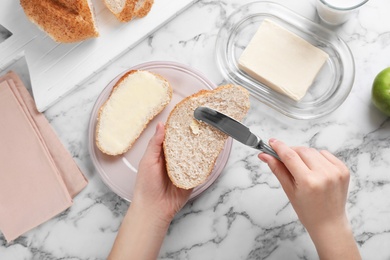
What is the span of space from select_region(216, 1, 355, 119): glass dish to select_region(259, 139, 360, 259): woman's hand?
256 mm

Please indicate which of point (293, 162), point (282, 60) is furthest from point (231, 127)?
point (282, 60)

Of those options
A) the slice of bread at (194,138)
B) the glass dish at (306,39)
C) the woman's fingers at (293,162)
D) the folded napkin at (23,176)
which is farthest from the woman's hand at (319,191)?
the folded napkin at (23,176)

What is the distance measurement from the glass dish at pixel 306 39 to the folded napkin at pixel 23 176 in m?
0.65

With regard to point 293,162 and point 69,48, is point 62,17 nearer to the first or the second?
point 69,48

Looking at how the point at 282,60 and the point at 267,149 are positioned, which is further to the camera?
the point at 282,60

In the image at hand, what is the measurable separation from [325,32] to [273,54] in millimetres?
193

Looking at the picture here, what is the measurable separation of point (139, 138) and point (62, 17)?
44cm

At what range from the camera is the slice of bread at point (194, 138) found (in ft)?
4.46

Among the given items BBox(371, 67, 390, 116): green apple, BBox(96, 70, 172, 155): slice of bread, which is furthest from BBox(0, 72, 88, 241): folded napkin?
BBox(371, 67, 390, 116): green apple

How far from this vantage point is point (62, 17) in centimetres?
145

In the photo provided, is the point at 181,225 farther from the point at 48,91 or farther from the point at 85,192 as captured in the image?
the point at 48,91

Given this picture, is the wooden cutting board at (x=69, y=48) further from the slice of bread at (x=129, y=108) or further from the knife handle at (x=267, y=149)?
the knife handle at (x=267, y=149)

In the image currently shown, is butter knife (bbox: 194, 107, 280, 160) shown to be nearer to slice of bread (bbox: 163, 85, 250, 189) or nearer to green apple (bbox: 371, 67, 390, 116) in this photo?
slice of bread (bbox: 163, 85, 250, 189)

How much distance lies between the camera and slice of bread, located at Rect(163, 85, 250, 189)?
4.46ft
